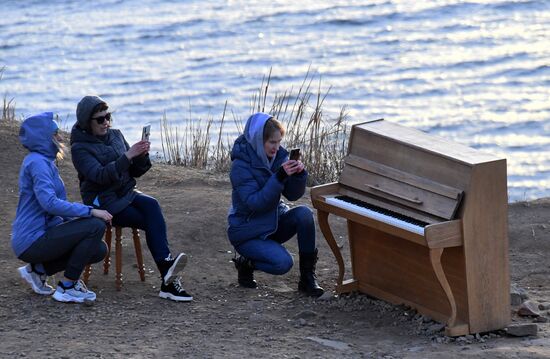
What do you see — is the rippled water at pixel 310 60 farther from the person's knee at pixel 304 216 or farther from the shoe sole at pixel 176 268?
the shoe sole at pixel 176 268

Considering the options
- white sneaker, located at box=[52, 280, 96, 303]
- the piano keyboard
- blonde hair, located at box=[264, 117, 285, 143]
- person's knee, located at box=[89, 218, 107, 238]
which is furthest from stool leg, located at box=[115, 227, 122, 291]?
the piano keyboard

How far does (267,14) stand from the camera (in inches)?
1053

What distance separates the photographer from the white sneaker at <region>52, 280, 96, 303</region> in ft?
28.9

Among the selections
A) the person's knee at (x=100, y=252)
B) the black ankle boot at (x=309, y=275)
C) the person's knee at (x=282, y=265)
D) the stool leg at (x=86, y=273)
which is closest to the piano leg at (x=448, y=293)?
the black ankle boot at (x=309, y=275)

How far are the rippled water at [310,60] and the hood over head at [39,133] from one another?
8.43 metres

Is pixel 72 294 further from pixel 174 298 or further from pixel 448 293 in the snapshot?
pixel 448 293

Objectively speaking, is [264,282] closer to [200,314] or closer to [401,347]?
[200,314]

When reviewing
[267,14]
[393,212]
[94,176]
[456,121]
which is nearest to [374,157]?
[393,212]

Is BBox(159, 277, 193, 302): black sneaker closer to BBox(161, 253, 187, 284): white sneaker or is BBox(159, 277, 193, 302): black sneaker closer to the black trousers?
BBox(161, 253, 187, 284): white sneaker

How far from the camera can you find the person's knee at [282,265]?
30.2ft

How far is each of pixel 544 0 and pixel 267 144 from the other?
748 inches

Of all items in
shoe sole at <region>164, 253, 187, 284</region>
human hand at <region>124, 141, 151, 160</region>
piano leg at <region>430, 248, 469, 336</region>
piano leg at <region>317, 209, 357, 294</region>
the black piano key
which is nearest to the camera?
piano leg at <region>430, 248, 469, 336</region>

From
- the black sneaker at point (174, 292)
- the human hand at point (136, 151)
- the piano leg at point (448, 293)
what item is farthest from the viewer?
the black sneaker at point (174, 292)

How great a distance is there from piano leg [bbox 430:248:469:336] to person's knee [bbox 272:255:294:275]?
1339mm
